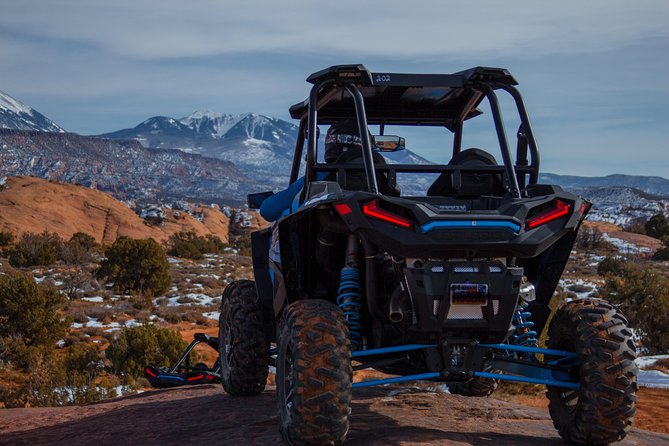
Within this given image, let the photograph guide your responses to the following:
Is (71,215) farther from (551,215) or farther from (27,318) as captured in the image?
(551,215)

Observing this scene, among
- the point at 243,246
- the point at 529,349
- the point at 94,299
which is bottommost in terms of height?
the point at 94,299

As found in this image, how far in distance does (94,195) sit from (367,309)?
69.6m

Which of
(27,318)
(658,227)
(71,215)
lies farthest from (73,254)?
(658,227)

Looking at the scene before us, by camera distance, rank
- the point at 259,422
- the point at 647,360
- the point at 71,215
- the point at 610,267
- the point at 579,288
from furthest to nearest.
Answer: the point at 71,215
the point at 610,267
the point at 579,288
the point at 647,360
the point at 259,422

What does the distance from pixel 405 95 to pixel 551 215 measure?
225cm

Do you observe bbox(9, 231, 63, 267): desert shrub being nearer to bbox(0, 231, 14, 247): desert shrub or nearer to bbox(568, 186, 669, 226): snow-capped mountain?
bbox(0, 231, 14, 247): desert shrub

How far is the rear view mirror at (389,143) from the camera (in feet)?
21.9

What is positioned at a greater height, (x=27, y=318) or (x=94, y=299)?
(x=27, y=318)

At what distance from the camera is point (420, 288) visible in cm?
472

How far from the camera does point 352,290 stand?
17.6 ft

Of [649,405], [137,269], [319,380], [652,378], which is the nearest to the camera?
[319,380]

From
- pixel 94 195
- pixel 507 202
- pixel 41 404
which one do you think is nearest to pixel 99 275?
pixel 41 404

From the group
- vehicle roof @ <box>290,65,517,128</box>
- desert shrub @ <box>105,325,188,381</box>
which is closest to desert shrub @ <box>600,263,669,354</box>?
desert shrub @ <box>105,325,188,381</box>

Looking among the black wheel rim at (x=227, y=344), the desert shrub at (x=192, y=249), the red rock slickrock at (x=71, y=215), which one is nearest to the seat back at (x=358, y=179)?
the black wheel rim at (x=227, y=344)
